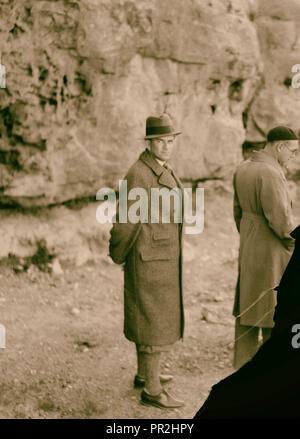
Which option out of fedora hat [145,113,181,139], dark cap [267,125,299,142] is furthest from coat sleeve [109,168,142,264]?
dark cap [267,125,299,142]

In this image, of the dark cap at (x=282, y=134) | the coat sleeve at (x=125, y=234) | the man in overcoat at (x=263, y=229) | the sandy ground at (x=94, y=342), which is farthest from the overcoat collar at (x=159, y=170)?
the sandy ground at (x=94, y=342)

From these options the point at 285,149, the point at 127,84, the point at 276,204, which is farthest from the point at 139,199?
the point at 127,84

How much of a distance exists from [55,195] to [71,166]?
16.6 inches

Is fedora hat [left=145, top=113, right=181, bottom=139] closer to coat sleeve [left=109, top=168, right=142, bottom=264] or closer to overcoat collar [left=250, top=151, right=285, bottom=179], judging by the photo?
coat sleeve [left=109, top=168, right=142, bottom=264]

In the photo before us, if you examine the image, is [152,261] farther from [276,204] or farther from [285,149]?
[285,149]

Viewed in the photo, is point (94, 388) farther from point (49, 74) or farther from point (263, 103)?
point (263, 103)

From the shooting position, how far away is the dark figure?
1699mm

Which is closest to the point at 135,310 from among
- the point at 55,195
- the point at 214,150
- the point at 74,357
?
the point at 74,357

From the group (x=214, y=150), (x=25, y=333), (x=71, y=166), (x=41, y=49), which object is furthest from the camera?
(x=214, y=150)

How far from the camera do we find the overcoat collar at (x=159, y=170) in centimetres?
510

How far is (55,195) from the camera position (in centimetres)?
842

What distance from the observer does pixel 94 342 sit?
6551 millimetres

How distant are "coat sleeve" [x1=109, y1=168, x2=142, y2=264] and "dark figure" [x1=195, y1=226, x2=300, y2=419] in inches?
127

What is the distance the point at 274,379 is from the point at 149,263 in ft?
11.2
